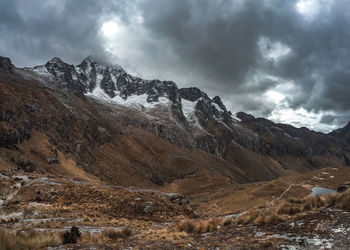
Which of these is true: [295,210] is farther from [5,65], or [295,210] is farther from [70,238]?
[5,65]

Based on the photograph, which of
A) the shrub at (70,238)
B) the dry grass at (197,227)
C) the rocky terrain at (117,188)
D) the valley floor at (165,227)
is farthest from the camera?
the dry grass at (197,227)

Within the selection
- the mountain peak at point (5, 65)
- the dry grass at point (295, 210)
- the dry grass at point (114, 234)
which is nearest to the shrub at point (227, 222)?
the dry grass at point (295, 210)

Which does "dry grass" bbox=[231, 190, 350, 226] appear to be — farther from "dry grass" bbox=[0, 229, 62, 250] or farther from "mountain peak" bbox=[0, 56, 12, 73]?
"mountain peak" bbox=[0, 56, 12, 73]

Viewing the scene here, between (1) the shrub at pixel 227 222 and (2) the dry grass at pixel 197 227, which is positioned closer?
(2) the dry grass at pixel 197 227

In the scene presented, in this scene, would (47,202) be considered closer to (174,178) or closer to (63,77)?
(174,178)

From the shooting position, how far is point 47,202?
2336 cm

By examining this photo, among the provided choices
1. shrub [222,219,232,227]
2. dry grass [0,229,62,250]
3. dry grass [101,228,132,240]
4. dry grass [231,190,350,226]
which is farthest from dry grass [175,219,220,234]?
dry grass [0,229,62,250]

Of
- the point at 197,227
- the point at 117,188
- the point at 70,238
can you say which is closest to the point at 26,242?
the point at 70,238

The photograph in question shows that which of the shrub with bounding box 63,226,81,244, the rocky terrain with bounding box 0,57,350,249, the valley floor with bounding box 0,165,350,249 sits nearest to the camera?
the valley floor with bounding box 0,165,350,249

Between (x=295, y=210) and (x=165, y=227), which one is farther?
(x=165, y=227)

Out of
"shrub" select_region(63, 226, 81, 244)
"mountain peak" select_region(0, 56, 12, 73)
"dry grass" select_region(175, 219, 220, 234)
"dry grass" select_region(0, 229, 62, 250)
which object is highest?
"mountain peak" select_region(0, 56, 12, 73)

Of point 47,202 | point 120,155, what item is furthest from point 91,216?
point 120,155

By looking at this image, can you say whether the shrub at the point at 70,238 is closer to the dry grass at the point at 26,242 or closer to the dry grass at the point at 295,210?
the dry grass at the point at 26,242

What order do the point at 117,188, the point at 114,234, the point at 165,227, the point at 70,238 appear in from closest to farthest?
the point at 70,238 < the point at 114,234 < the point at 165,227 < the point at 117,188
